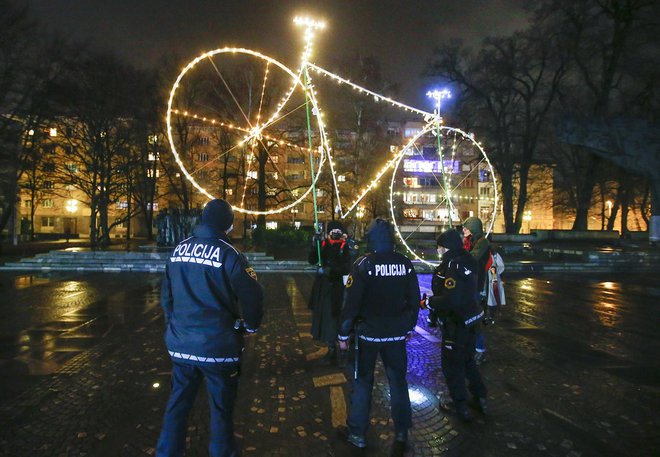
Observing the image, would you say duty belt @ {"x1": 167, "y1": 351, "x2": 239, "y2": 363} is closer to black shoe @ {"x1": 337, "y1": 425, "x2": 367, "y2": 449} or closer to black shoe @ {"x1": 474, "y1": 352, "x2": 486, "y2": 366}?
black shoe @ {"x1": 337, "y1": 425, "x2": 367, "y2": 449}

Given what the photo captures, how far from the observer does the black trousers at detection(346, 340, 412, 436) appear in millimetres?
4172

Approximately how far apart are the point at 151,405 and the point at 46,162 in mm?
34706

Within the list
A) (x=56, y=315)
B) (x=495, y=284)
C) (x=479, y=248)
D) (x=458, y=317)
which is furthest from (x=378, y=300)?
(x=56, y=315)

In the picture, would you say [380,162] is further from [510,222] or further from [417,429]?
[417,429]

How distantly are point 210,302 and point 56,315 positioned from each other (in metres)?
8.95

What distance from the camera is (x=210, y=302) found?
11.2 feet

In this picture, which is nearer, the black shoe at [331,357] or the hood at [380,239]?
the hood at [380,239]

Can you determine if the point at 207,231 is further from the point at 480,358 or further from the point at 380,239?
the point at 480,358

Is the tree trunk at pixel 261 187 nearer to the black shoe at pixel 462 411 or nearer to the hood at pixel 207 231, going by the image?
the black shoe at pixel 462 411

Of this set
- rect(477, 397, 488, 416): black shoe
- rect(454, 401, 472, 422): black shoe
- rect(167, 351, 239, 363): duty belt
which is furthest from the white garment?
rect(167, 351, 239, 363): duty belt

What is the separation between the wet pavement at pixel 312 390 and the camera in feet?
14.1

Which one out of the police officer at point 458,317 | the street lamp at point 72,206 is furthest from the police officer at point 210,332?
the street lamp at point 72,206

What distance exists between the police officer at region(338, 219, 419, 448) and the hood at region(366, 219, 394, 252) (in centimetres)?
7

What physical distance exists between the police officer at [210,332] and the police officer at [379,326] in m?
1.06
